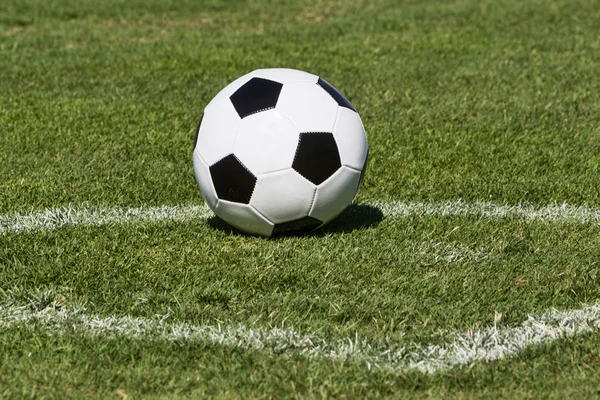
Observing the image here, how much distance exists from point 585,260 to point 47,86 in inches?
226

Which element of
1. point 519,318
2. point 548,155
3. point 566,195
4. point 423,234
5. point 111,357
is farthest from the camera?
point 548,155

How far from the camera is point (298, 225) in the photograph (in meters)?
4.46

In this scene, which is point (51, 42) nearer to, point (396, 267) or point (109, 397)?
point (396, 267)

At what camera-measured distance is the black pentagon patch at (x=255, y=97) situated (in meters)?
4.36

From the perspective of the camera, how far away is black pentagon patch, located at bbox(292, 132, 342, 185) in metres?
4.28

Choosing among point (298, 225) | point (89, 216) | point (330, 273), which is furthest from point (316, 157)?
point (89, 216)

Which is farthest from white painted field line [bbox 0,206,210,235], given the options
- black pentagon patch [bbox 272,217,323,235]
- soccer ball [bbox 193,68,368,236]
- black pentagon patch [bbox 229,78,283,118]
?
black pentagon patch [bbox 229,78,283,118]

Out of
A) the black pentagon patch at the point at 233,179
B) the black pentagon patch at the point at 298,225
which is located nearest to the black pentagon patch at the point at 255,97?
the black pentagon patch at the point at 233,179

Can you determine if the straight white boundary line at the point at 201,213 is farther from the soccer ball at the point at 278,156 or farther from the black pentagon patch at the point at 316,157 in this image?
the black pentagon patch at the point at 316,157

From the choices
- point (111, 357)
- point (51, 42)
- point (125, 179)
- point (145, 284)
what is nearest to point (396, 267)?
point (145, 284)

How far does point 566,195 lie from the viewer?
208 inches

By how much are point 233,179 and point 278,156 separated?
0.28 meters

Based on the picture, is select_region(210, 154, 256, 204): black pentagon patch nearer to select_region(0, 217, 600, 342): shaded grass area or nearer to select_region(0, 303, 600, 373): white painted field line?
select_region(0, 217, 600, 342): shaded grass area

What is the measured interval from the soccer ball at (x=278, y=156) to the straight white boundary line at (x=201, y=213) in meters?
0.53
